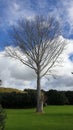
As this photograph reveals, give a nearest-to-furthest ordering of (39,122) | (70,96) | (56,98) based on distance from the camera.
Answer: (39,122) → (56,98) → (70,96)

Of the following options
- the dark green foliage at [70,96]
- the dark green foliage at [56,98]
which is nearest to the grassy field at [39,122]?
the dark green foliage at [56,98]

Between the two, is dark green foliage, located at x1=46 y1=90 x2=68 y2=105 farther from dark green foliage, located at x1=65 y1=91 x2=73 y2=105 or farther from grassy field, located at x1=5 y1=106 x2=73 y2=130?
grassy field, located at x1=5 y1=106 x2=73 y2=130

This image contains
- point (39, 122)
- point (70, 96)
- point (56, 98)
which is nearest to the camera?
point (39, 122)

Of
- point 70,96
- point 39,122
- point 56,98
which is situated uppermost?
point 70,96

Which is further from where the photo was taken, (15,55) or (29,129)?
→ (15,55)

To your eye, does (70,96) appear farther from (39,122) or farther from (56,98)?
(39,122)

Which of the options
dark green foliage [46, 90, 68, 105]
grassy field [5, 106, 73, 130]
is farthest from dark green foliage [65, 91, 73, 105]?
grassy field [5, 106, 73, 130]

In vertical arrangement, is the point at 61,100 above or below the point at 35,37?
below

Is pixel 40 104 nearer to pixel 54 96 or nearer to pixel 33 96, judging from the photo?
pixel 33 96

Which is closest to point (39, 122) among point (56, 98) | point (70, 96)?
point (56, 98)

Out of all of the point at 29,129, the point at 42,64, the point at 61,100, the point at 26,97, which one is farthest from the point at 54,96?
the point at 29,129

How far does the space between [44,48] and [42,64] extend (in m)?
2.01

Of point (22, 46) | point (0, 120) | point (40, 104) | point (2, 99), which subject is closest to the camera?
point (0, 120)

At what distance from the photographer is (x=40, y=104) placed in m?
44.7
